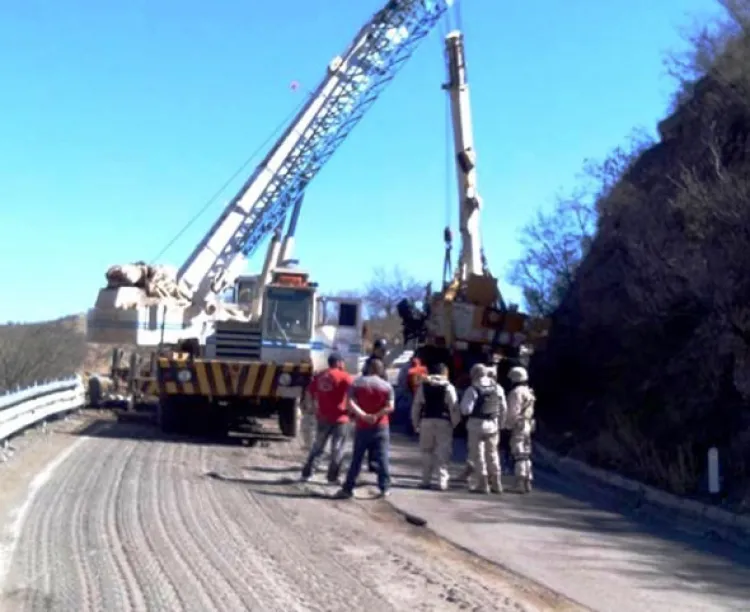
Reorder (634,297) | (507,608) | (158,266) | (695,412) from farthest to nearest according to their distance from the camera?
1. (158,266)
2. (634,297)
3. (695,412)
4. (507,608)

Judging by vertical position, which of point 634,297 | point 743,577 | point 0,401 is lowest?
point 743,577

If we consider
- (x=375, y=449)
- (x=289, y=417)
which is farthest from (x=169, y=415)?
(x=375, y=449)

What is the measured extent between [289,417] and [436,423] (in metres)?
6.45

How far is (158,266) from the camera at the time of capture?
25.6 m

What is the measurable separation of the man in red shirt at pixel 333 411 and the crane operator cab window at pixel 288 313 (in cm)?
617

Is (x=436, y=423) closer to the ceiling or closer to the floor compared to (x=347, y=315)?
closer to the floor

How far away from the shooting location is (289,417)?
22.2m

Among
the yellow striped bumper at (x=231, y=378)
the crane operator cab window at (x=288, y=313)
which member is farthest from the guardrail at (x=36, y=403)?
the crane operator cab window at (x=288, y=313)

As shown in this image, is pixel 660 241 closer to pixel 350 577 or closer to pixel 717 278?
pixel 717 278

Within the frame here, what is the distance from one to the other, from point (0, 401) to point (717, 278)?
10.4 meters

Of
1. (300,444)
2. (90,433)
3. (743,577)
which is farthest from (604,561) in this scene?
(90,433)

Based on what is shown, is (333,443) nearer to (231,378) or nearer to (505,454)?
(505,454)

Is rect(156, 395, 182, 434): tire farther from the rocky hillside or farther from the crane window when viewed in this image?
the rocky hillside

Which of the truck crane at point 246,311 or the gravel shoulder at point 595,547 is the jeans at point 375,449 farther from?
the truck crane at point 246,311
